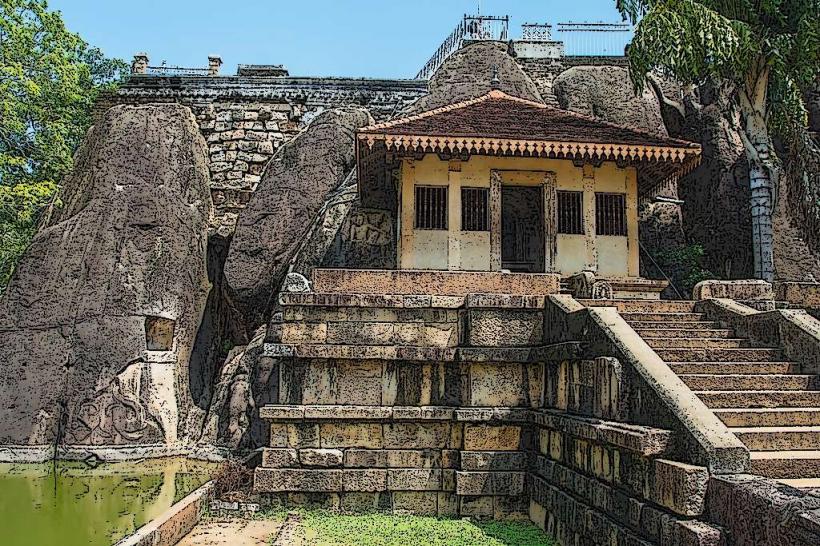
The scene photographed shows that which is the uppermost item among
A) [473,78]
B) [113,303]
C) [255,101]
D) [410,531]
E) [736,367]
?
[255,101]

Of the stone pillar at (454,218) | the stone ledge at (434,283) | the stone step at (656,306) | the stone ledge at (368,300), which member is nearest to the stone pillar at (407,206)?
the stone pillar at (454,218)

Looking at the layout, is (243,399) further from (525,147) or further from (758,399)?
(758,399)

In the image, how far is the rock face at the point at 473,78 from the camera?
773 inches

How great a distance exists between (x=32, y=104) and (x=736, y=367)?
16846 millimetres

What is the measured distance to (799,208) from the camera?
1407cm

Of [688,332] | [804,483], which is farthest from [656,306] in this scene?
[804,483]

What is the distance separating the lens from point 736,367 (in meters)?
7.64

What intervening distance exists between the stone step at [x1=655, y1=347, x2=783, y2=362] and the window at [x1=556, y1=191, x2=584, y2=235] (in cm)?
502

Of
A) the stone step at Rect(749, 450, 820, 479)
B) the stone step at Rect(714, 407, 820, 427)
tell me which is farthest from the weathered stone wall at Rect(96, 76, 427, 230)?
the stone step at Rect(749, 450, 820, 479)

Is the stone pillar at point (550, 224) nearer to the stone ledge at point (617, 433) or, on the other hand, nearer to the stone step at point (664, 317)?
the stone step at point (664, 317)

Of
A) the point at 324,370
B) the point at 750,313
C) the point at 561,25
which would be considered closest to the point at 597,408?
the point at 750,313

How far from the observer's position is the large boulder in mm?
19781

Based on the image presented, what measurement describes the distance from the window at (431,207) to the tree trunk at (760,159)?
693cm

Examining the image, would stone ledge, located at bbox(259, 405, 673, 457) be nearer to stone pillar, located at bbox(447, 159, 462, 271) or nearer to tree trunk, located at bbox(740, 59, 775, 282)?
stone pillar, located at bbox(447, 159, 462, 271)
